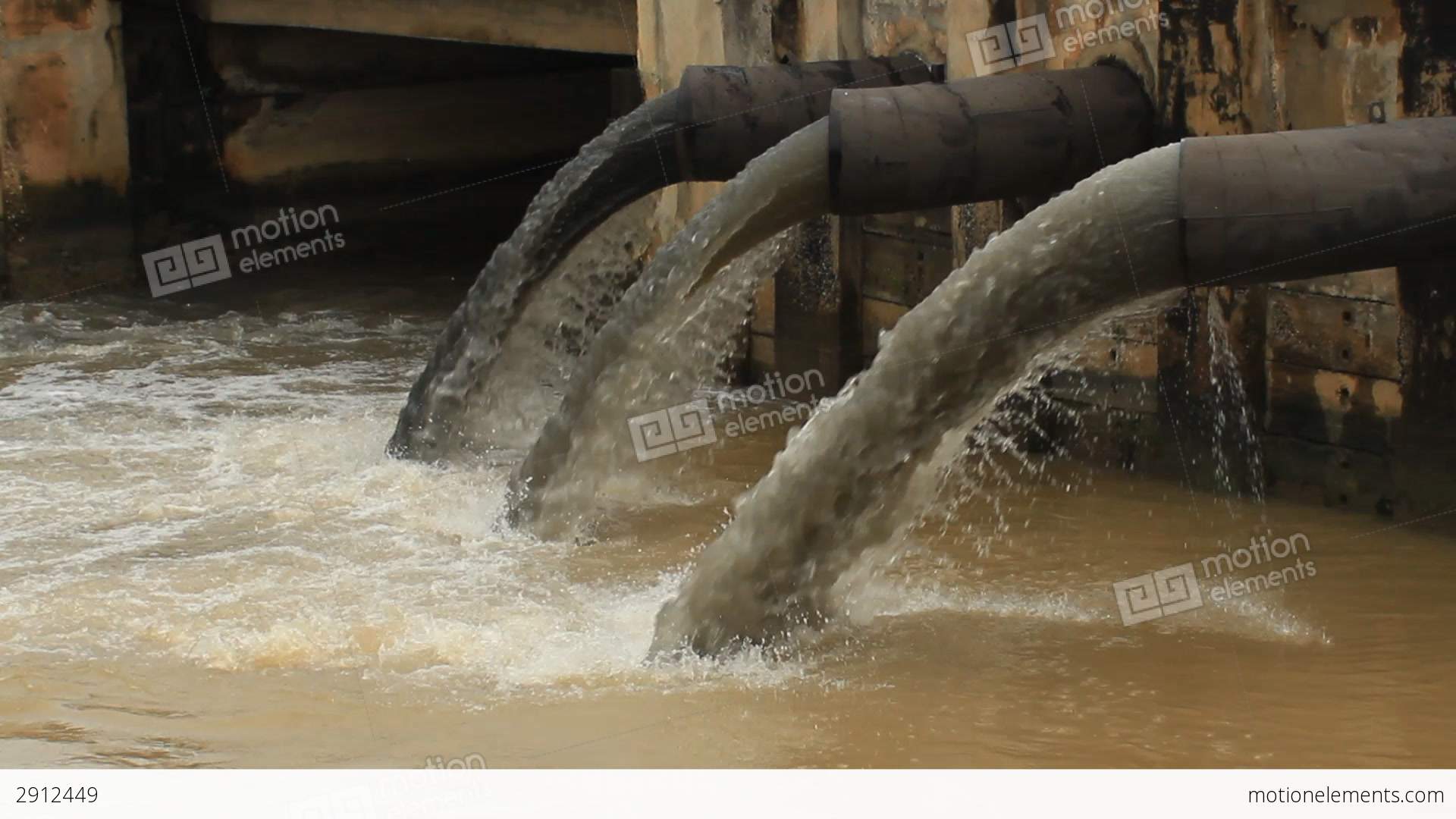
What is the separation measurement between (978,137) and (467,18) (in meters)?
5.23

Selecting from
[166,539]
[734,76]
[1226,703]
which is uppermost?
[734,76]

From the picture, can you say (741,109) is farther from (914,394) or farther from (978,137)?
(914,394)

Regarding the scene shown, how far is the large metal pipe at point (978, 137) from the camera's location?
5.72 metres

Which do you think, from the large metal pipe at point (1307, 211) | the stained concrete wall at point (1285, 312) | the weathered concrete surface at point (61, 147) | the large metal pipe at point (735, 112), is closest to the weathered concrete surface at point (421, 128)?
the weathered concrete surface at point (61, 147)

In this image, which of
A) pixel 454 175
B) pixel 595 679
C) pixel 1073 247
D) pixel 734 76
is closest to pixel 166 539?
pixel 595 679

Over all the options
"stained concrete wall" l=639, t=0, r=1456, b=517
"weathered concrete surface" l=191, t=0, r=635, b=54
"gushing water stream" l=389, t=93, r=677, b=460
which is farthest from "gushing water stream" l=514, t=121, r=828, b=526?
"weathered concrete surface" l=191, t=0, r=635, b=54

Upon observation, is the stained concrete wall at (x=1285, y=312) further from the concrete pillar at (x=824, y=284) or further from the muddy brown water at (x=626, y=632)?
the concrete pillar at (x=824, y=284)

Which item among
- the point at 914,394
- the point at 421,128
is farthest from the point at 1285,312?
the point at 421,128

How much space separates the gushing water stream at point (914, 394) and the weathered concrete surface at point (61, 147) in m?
6.96

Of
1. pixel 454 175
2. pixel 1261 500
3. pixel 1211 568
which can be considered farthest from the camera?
pixel 454 175

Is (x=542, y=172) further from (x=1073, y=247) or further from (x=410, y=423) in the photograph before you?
(x=1073, y=247)

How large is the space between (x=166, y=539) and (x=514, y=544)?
1.11m

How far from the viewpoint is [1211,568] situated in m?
5.62

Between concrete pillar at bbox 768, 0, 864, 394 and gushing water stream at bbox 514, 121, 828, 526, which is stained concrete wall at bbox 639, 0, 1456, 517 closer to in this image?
concrete pillar at bbox 768, 0, 864, 394
